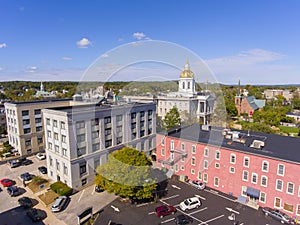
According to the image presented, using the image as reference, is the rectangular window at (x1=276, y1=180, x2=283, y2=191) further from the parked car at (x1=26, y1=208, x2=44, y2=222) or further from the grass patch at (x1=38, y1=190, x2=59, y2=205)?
the grass patch at (x1=38, y1=190, x2=59, y2=205)

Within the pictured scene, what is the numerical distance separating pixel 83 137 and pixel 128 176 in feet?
25.3

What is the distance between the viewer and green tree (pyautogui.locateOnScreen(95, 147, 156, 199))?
1673 centimetres

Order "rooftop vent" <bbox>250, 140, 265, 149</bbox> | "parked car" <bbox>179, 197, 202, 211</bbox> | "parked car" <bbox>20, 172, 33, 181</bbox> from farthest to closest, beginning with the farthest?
1. "parked car" <bbox>20, 172, 33, 181</bbox>
2. "rooftop vent" <bbox>250, 140, 265, 149</bbox>
3. "parked car" <bbox>179, 197, 202, 211</bbox>

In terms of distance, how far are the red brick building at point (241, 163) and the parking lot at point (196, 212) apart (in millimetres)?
1500

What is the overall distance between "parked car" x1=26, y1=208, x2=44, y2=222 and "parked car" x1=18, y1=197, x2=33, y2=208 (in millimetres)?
1247

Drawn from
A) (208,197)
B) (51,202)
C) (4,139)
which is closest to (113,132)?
(51,202)

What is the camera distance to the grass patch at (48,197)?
19.7 meters

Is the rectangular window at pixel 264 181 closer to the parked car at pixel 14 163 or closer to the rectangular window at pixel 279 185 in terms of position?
the rectangular window at pixel 279 185

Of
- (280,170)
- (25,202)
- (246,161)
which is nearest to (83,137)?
(25,202)

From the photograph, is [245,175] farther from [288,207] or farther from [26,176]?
[26,176]

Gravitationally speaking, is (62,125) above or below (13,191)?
above

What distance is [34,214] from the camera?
55.9ft

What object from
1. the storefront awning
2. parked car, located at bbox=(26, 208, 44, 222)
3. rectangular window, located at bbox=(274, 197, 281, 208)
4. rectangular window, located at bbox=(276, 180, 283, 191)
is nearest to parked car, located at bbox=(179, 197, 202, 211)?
the storefront awning

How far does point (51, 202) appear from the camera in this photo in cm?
1958
